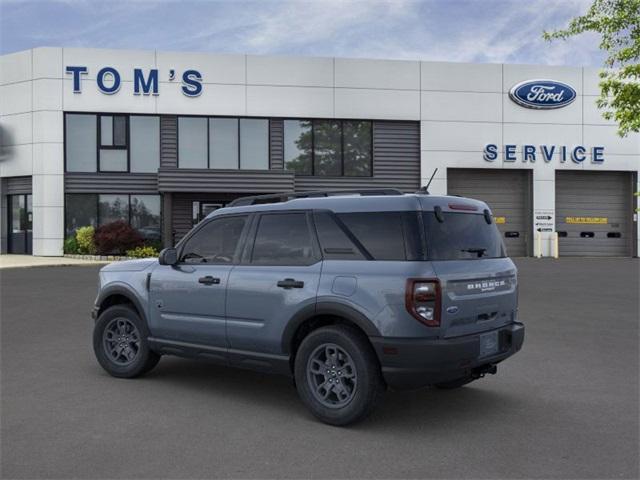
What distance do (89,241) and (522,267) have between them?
16.8 m

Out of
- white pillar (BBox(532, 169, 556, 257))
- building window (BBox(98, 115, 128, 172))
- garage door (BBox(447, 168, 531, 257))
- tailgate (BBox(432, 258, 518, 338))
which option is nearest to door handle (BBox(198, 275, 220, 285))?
tailgate (BBox(432, 258, 518, 338))

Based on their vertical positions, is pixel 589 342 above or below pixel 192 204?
below

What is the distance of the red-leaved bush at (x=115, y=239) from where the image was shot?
2520cm

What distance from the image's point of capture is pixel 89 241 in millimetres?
25891

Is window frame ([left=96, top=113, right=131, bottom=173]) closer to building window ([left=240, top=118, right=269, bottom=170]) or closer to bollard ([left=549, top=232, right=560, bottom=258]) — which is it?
building window ([left=240, top=118, right=269, bottom=170])

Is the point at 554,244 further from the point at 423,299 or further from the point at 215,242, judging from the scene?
the point at 423,299

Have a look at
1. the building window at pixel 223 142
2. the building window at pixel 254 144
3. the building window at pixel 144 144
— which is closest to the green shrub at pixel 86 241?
the building window at pixel 144 144

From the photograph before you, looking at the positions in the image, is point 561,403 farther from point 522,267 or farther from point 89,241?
point 89,241

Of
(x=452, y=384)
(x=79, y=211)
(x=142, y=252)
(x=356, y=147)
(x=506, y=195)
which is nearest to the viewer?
(x=452, y=384)

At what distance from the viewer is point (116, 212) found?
1077 inches

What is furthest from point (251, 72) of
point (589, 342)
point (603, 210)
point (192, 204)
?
point (589, 342)

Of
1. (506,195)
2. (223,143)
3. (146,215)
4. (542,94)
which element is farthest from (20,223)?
(542,94)

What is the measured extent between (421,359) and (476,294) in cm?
74

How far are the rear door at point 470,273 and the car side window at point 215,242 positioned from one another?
189cm
